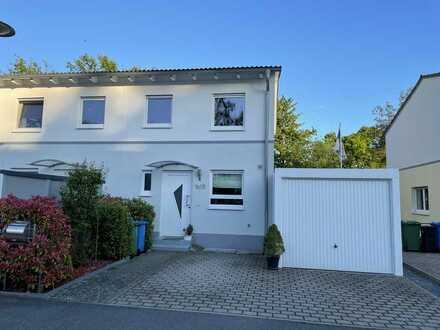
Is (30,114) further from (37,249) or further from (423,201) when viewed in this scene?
(423,201)

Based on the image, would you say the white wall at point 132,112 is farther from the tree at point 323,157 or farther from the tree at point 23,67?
the tree at point 323,157

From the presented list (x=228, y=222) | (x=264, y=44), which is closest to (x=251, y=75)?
(x=264, y=44)

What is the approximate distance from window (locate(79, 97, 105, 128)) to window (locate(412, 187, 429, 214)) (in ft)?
46.9

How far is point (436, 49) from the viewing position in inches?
655

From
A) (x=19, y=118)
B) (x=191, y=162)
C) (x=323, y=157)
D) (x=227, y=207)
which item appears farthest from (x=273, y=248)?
(x=323, y=157)

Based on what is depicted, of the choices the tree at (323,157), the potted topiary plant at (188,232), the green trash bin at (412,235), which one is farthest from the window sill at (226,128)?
the tree at (323,157)

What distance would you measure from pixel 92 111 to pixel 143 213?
5073 mm

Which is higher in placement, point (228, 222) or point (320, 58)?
point (320, 58)

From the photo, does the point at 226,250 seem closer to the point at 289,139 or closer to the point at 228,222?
the point at 228,222

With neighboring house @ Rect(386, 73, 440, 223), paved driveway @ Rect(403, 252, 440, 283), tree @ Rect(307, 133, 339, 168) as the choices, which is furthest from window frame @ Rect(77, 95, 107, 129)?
tree @ Rect(307, 133, 339, 168)

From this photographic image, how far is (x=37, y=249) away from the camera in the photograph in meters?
5.95

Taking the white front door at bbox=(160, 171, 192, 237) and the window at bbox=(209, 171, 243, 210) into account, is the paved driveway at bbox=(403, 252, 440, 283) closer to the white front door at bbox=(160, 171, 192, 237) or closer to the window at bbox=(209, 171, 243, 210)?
the window at bbox=(209, 171, 243, 210)

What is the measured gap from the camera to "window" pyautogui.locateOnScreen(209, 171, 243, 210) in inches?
448

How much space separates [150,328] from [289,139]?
26.0 meters
